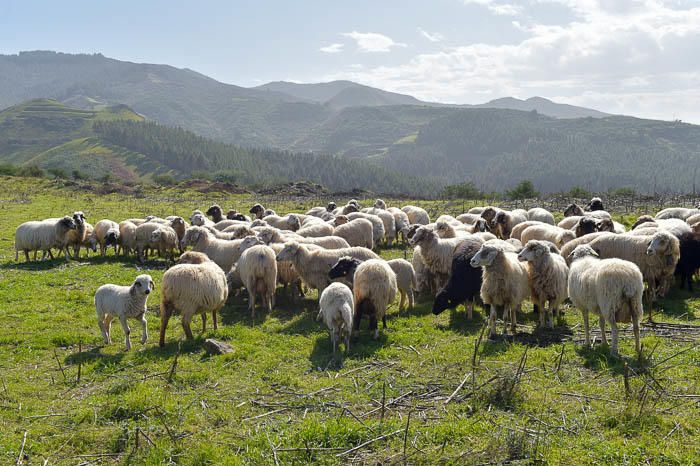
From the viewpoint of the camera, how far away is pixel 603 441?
257 inches

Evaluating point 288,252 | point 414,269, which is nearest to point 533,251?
point 414,269

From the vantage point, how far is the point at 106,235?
21344 mm

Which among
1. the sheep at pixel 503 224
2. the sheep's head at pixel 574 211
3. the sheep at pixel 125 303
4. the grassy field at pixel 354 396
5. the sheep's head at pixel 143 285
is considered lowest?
the grassy field at pixel 354 396

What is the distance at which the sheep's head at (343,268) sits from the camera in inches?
531

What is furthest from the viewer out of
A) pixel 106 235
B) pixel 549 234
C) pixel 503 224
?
pixel 106 235

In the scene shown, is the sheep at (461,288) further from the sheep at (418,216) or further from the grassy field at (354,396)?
the sheep at (418,216)

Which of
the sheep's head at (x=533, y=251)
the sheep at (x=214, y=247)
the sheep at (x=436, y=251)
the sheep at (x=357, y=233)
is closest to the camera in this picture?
the sheep's head at (x=533, y=251)

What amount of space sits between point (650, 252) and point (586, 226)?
4.05m

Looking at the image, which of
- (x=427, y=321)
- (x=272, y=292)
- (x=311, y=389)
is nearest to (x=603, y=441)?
(x=311, y=389)

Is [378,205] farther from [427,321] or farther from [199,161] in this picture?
[199,161]

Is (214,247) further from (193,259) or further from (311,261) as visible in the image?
(311,261)

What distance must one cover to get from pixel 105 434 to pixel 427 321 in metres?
8.16

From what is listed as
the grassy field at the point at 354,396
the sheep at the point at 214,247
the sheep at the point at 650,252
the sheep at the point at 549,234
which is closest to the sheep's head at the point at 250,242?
the sheep at the point at 214,247

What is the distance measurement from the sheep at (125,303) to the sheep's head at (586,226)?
46.7ft
